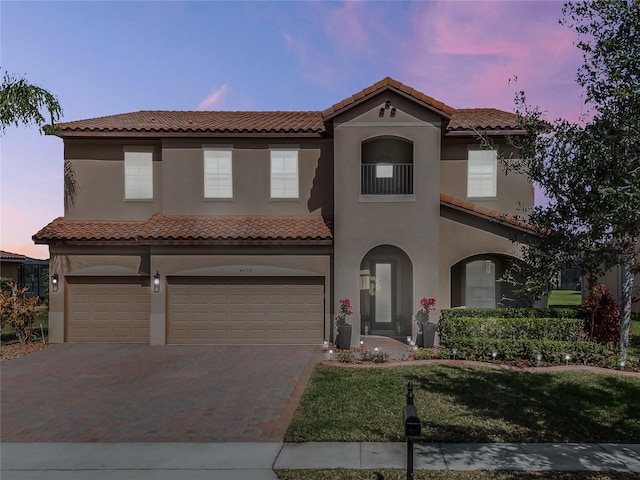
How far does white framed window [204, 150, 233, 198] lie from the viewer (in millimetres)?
16125


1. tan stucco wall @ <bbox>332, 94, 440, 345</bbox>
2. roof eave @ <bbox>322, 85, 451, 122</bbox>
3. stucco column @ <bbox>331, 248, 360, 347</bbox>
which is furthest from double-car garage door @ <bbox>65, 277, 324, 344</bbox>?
roof eave @ <bbox>322, 85, 451, 122</bbox>

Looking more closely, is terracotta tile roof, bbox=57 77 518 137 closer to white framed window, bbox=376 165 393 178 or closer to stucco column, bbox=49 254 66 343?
white framed window, bbox=376 165 393 178

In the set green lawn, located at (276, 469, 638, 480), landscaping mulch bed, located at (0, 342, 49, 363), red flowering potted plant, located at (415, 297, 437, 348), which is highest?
red flowering potted plant, located at (415, 297, 437, 348)

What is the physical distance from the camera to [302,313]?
14844mm

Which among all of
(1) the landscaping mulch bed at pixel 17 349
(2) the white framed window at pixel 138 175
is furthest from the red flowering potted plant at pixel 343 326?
(1) the landscaping mulch bed at pixel 17 349

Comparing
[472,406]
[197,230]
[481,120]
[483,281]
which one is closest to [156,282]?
[197,230]

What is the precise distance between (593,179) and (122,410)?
9.23 m

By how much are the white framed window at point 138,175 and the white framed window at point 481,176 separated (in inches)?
492

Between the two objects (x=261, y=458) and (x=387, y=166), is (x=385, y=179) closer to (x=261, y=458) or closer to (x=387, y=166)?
(x=387, y=166)

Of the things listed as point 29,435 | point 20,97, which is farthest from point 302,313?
point 20,97

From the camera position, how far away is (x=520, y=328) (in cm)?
1270

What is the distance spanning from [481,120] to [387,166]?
13.8 ft

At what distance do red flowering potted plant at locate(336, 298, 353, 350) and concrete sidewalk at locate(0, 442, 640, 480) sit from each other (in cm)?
719

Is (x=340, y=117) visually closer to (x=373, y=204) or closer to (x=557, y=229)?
(x=373, y=204)
